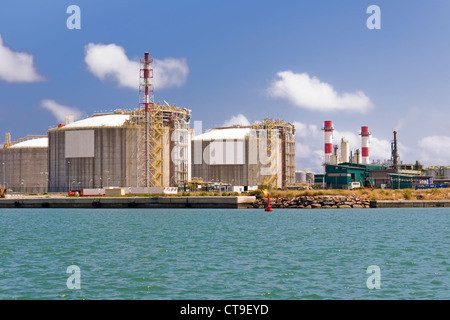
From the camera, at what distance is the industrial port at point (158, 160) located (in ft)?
378

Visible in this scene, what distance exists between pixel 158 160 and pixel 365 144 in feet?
272

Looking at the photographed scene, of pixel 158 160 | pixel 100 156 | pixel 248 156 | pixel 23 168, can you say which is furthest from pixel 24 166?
pixel 248 156

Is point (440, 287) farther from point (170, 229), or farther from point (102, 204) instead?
point (102, 204)

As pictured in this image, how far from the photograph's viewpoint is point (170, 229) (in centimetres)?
5259

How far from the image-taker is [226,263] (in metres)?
30.3

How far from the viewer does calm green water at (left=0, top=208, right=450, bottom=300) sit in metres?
23.0

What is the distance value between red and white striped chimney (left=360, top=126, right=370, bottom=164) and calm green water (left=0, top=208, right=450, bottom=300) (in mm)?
126907

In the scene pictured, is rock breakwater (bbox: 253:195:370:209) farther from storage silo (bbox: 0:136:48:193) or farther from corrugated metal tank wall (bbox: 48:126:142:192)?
storage silo (bbox: 0:136:48:193)

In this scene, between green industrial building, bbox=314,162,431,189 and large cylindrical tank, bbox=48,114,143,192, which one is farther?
green industrial building, bbox=314,162,431,189

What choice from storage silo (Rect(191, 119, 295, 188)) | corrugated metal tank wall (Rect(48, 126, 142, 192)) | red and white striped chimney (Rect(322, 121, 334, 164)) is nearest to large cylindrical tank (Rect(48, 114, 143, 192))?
corrugated metal tank wall (Rect(48, 126, 142, 192))

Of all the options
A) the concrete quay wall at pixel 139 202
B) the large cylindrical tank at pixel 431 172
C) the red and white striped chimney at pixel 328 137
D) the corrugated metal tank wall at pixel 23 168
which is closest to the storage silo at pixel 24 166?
the corrugated metal tank wall at pixel 23 168

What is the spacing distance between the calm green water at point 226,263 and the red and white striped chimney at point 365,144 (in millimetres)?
126907
